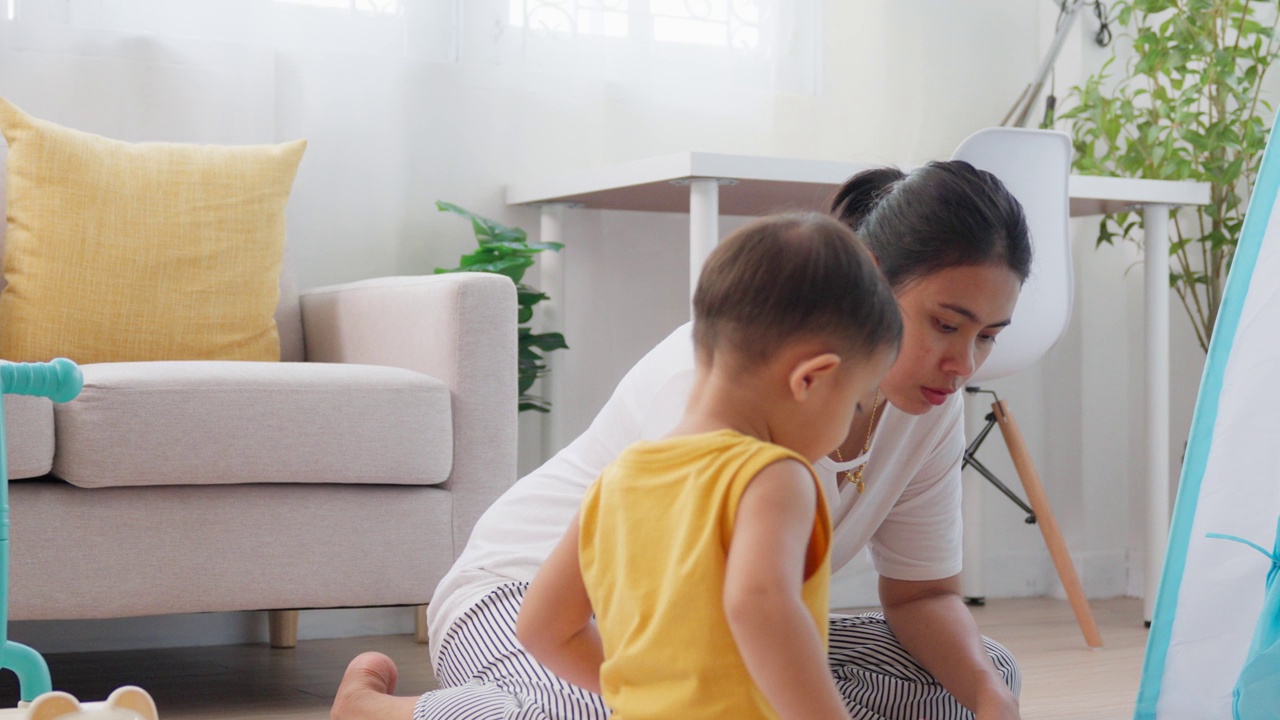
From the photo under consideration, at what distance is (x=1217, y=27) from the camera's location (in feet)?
10.3

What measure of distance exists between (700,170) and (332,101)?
78cm

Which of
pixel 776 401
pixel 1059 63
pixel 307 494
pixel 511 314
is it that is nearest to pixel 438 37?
pixel 511 314

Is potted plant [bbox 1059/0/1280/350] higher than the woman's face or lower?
higher

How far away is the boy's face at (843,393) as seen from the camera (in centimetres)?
80

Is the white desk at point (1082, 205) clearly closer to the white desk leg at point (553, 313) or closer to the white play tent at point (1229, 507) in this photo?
the white desk leg at point (553, 313)

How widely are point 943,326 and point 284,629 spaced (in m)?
1.57

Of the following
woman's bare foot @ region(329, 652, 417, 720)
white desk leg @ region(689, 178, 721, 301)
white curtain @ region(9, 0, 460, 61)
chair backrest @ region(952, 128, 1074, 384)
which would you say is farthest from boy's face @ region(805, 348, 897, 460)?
white curtain @ region(9, 0, 460, 61)

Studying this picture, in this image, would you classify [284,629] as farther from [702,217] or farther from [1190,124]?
[1190,124]

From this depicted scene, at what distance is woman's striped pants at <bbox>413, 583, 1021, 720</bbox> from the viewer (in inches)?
46.4

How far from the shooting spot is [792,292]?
2.55ft

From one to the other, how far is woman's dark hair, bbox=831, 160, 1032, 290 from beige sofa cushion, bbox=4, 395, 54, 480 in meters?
0.99

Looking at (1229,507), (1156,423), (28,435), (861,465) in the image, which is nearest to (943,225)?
(861,465)

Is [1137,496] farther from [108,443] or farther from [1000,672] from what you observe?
[108,443]

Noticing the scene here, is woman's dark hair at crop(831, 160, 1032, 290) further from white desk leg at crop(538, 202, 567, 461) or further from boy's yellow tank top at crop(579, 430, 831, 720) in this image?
white desk leg at crop(538, 202, 567, 461)
